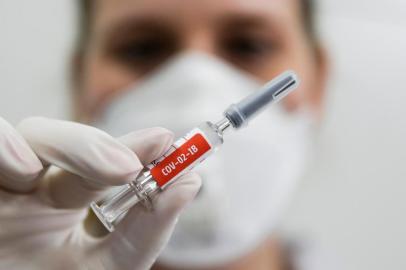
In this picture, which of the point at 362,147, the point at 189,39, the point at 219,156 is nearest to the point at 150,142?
the point at 219,156

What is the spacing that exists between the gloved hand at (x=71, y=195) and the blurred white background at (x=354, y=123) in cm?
82

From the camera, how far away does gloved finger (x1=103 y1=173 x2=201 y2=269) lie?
455 millimetres

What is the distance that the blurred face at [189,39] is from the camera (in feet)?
2.74

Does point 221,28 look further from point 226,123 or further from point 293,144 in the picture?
point 226,123

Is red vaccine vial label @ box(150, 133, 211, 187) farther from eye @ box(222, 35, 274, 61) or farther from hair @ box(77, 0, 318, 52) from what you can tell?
hair @ box(77, 0, 318, 52)

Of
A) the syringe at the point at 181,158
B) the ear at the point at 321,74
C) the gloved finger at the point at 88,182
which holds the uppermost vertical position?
the gloved finger at the point at 88,182

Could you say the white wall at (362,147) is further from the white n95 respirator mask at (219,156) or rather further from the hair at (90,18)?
the white n95 respirator mask at (219,156)

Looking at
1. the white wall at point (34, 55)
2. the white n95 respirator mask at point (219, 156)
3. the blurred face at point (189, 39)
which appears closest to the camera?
the white n95 respirator mask at point (219, 156)

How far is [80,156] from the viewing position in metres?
0.44

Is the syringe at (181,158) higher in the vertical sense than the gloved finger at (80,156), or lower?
lower

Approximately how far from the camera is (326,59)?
A: 42.4 inches

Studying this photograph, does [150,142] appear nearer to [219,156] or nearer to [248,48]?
[219,156]

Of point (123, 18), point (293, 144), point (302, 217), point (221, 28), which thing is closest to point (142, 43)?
point (123, 18)

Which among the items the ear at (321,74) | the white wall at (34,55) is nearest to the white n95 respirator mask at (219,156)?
the ear at (321,74)
